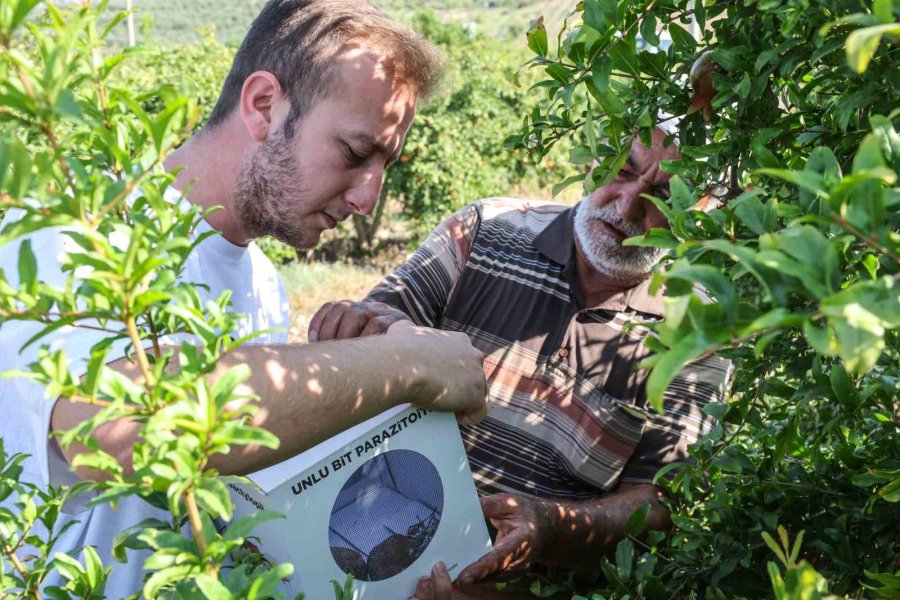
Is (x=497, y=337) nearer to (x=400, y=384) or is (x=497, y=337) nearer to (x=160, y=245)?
(x=400, y=384)

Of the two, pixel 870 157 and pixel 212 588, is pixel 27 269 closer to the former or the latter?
pixel 212 588

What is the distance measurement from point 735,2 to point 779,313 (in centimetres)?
91

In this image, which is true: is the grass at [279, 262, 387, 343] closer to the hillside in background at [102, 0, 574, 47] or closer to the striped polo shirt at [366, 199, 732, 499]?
the striped polo shirt at [366, 199, 732, 499]

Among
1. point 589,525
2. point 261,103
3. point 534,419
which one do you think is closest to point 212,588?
point 261,103

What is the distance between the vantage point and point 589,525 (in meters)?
2.35

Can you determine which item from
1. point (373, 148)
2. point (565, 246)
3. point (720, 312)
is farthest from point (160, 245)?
point (565, 246)

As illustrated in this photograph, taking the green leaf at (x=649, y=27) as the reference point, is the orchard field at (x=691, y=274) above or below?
below

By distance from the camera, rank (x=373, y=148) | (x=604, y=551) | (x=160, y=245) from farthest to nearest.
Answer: (x=604, y=551)
(x=373, y=148)
(x=160, y=245)

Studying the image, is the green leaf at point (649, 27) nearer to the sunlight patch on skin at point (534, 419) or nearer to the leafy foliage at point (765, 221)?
the leafy foliage at point (765, 221)

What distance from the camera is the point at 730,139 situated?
1358mm

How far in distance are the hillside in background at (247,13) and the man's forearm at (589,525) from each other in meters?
29.7

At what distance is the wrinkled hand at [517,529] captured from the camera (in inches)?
81.7

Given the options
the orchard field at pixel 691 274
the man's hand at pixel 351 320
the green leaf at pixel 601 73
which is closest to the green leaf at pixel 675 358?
the orchard field at pixel 691 274

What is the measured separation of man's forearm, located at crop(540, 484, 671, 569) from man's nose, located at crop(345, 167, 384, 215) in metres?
0.91
